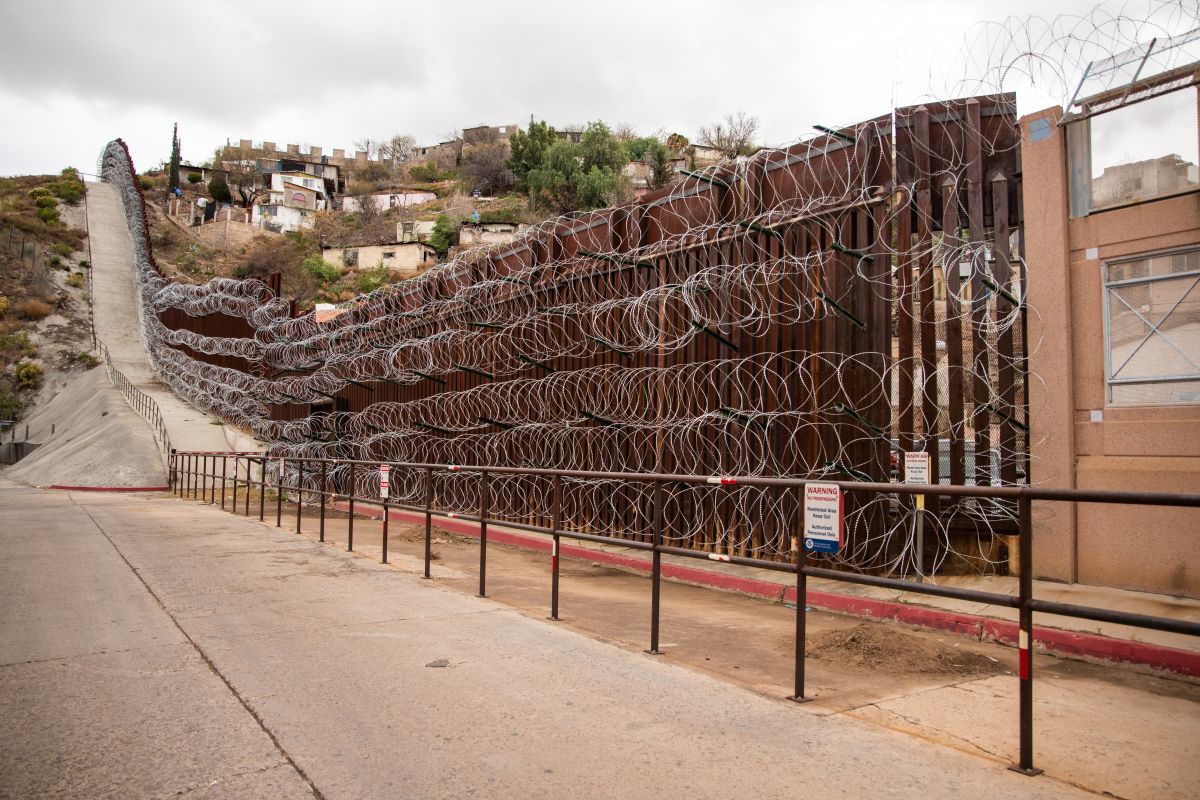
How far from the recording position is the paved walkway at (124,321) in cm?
3058

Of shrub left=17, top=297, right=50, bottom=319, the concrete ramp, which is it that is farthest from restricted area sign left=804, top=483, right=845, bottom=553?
shrub left=17, top=297, right=50, bottom=319

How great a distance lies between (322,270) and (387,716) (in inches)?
2517

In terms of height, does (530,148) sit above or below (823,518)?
above

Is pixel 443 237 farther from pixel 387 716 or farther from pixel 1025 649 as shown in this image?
pixel 1025 649

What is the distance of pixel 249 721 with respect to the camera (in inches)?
165

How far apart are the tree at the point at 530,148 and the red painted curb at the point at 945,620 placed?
67675mm

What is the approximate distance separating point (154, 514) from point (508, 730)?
14.9 meters

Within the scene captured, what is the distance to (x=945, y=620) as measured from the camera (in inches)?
291

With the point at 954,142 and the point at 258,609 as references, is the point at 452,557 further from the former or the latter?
the point at 954,142

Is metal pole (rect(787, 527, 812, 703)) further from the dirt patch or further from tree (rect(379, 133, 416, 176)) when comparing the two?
tree (rect(379, 133, 416, 176))

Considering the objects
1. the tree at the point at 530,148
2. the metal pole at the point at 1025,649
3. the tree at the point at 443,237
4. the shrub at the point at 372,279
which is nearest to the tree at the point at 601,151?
the tree at the point at 530,148

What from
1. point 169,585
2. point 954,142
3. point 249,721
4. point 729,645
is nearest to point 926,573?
point 729,645

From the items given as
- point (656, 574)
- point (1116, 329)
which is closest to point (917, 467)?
point (1116, 329)

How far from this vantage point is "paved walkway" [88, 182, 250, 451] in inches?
1204
